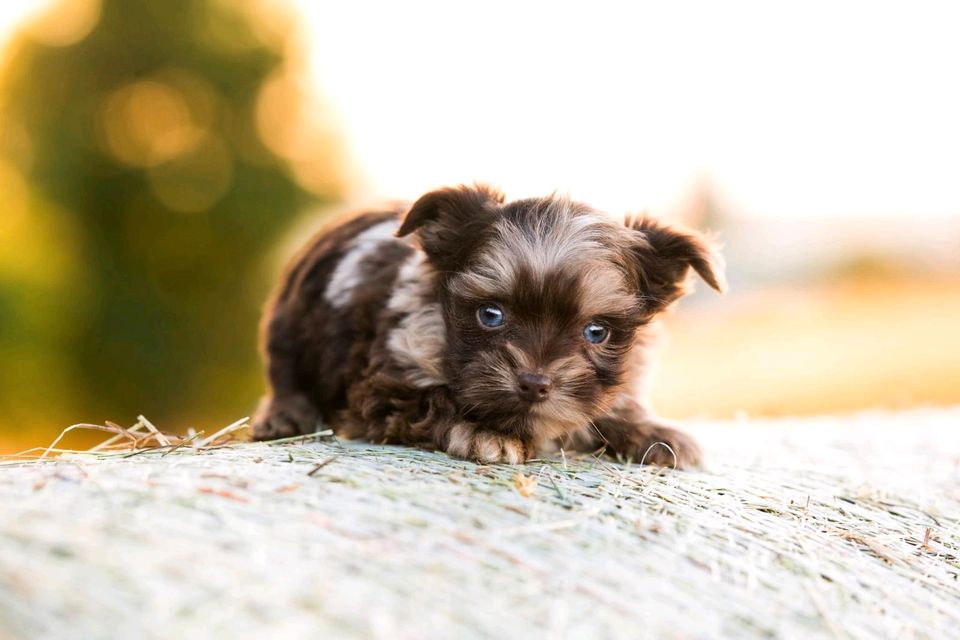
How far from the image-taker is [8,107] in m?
16.1

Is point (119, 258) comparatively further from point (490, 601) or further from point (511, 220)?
point (490, 601)

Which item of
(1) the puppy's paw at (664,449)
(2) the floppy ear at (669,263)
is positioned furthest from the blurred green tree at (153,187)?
(1) the puppy's paw at (664,449)

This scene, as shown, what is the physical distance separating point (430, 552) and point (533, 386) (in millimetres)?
1402

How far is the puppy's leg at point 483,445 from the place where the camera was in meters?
4.58

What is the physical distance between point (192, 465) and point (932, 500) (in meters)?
4.27

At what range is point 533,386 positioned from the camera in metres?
4.41

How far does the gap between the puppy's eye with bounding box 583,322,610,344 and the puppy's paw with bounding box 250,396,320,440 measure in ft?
7.43

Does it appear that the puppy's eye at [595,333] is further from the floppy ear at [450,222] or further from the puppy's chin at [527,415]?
the floppy ear at [450,222]

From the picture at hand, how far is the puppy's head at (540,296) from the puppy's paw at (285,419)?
5.43 ft

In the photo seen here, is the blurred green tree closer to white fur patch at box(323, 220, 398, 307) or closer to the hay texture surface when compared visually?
white fur patch at box(323, 220, 398, 307)

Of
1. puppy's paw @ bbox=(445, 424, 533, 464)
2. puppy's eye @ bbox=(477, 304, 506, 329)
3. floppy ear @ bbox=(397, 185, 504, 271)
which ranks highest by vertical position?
floppy ear @ bbox=(397, 185, 504, 271)

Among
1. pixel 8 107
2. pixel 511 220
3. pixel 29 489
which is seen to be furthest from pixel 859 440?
pixel 8 107

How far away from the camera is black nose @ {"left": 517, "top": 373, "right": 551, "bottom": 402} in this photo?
4.41m

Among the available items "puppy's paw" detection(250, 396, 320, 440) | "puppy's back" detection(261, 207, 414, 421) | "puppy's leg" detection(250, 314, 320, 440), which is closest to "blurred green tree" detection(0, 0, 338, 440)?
"puppy's back" detection(261, 207, 414, 421)
